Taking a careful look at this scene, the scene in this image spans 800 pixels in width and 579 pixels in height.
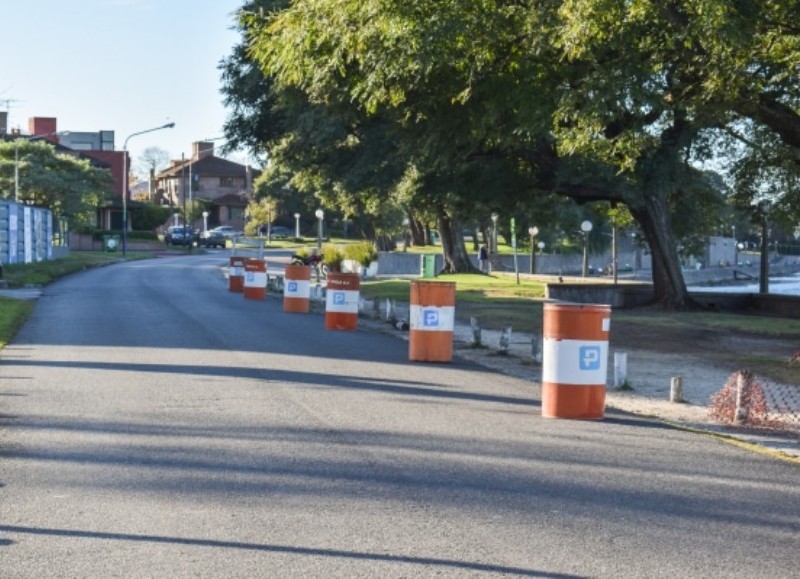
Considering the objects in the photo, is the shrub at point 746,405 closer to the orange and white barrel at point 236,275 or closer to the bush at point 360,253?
the orange and white barrel at point 236,275

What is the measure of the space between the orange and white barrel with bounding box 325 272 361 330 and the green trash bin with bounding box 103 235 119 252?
6805 cm

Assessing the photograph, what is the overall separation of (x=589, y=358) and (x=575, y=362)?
0.15 m

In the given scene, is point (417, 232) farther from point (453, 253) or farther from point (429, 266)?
point (429, 266)

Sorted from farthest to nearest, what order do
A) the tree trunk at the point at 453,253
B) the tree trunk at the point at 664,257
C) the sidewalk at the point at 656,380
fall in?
1. the tree trunk at the point at 453,253
2. the tree trunk at the point at 664,257
3. the sidewalk at the point at 656,380

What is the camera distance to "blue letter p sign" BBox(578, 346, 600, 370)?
12789 millimetres

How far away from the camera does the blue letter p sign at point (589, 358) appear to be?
12789mm

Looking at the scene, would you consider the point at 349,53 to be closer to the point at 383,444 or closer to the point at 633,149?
the point at 633,149

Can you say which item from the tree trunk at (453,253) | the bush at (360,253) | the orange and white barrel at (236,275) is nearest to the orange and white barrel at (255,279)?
the orange and white barrel at (236,275)

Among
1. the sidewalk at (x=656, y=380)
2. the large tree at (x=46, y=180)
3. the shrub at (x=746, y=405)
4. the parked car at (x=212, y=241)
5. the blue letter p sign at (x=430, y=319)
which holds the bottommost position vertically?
the parked car at (x=212, y=241)

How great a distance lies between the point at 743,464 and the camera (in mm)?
10266

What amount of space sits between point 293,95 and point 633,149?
15.2m

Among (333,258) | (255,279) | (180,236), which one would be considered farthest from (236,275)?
(180,236)

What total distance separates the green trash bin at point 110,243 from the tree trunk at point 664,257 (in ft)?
194

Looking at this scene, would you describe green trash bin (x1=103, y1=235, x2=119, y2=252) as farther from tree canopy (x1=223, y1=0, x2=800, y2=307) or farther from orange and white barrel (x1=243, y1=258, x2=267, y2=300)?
tree canopy (x1=223, y1=0, x2=800, y2=307)
